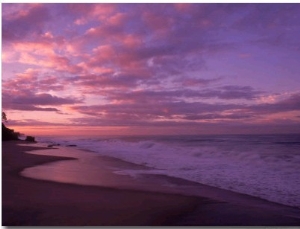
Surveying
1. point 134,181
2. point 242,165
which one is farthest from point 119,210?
point 242,165

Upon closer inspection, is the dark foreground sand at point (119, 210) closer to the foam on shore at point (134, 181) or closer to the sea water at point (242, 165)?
the foam on shore at point (134, 181)

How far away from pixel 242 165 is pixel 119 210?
3.62 metres

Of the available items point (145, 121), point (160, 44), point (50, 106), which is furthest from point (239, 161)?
point (50, 106)

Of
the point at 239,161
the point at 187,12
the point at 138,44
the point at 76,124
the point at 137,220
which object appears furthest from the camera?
the point at 239,161

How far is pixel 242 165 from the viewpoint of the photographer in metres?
7.11

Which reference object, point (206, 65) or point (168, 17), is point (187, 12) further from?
point (206, 65)

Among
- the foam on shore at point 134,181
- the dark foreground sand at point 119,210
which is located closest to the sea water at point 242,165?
the foam on shore at point 134,181

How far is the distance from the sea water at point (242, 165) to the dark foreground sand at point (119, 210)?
0.75 m

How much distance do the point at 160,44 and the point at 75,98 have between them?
145cm

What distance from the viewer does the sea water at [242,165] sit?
5.21 m

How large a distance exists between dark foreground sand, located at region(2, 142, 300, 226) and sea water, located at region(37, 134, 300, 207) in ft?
2.47

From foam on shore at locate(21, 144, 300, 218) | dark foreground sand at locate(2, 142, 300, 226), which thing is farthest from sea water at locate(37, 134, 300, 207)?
dark foreground sand at locate(2, 142, 300, 226)

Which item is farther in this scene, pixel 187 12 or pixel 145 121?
pixel 145 121

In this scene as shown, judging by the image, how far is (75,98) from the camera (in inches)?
203
